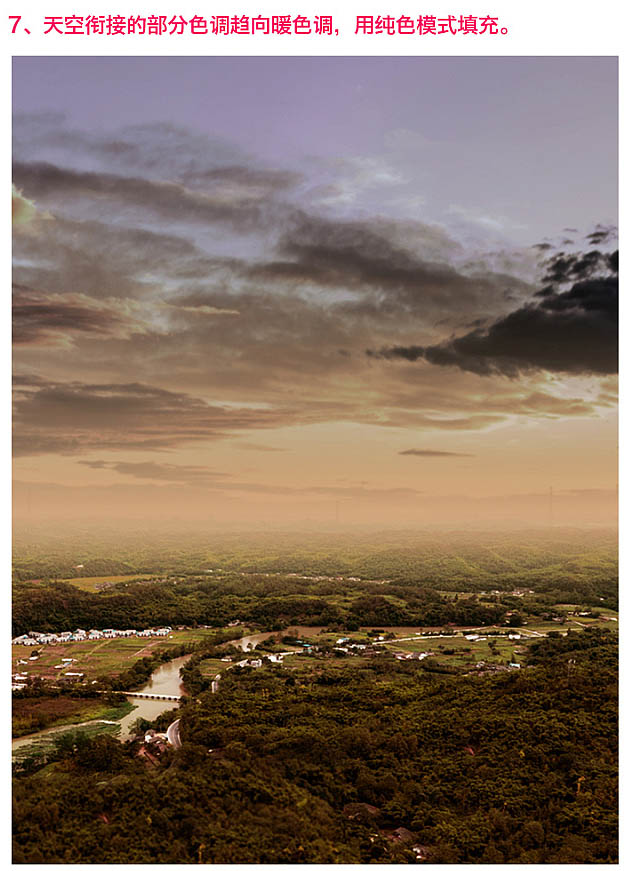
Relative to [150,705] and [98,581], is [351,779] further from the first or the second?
[98,581]

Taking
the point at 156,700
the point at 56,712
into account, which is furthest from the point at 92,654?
the point at 56,712

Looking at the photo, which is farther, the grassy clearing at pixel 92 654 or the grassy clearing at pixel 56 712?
the grassy clearing at pixel 92 654

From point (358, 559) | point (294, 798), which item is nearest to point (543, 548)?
point (358, 559)

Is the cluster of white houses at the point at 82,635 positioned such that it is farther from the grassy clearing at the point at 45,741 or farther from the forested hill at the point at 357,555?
the grassy clearing at the point at 45,741

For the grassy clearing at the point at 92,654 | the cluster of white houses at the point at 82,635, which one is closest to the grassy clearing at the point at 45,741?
the grassy clearing at the point at 92,654
